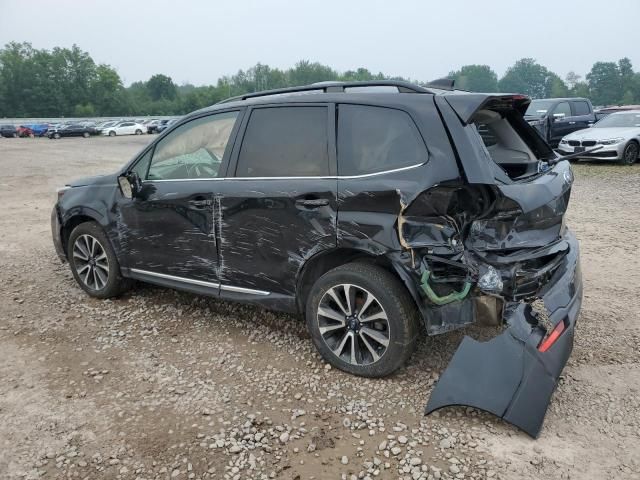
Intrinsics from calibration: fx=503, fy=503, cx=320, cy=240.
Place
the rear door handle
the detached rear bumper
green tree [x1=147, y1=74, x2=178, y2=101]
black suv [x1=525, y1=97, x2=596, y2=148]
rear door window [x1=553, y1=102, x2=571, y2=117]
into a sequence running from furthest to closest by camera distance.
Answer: green tree [x1=147, y1=74, x2=178, y2=101]
rear door window [x1=553, y1=102, x2=571, y2=117]
black suv [x1=525, y1=97, x2=596, y2=148]
the detached rear bumper
the rear door handle

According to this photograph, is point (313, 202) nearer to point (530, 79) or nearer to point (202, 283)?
point (202, 283)

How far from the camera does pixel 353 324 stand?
10.7 feet

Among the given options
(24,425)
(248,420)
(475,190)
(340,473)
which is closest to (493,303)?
(475,190)

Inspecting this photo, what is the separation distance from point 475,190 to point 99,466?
2547 millimetres

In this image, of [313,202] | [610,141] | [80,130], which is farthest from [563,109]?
[80,130]

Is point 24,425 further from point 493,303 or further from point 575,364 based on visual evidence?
point 575,364

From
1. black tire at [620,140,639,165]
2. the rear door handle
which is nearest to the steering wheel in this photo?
the rear door handle

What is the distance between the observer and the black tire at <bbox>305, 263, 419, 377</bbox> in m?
3.05

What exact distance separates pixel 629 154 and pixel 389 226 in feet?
40.6

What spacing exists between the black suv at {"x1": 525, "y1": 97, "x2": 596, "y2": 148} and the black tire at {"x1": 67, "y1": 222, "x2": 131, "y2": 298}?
1324 cm

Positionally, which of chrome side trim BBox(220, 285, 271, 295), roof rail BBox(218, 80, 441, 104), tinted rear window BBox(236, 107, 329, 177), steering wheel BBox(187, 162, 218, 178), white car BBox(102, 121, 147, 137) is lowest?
white car BBox(102, 121, 147, 137)

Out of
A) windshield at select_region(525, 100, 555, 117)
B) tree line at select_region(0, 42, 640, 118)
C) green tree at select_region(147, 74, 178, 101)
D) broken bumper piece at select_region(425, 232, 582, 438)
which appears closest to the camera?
broken bumper piece at select_region(425, 232, 582, 438)

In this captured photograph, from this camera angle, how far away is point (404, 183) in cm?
298

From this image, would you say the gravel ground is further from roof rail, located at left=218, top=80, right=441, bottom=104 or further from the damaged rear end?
roof rail, located at left=218, top=80, right=441, bottom=104
